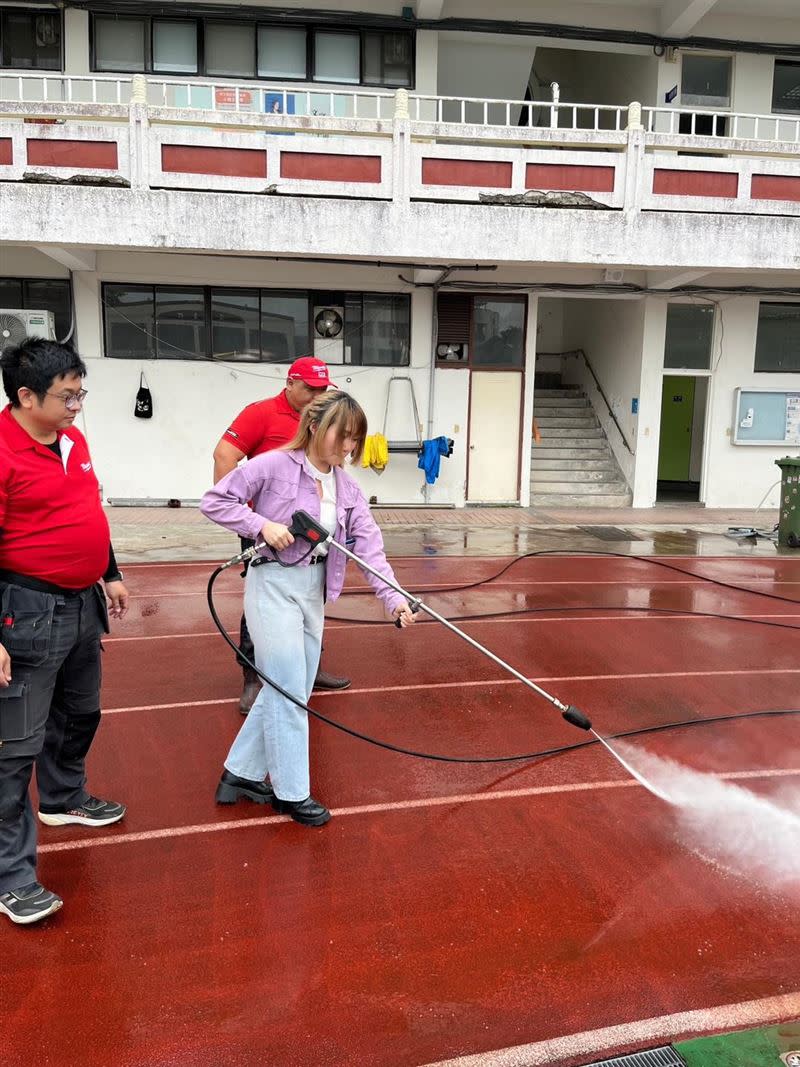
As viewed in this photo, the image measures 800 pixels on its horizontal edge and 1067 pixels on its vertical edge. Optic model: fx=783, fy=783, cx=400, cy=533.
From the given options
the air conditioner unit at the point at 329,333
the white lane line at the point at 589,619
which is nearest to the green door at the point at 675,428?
the air conditioner unit at the point at 329,333

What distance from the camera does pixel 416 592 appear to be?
7527 mm

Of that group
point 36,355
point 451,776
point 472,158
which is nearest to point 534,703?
point 451,776

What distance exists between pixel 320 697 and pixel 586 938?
247 cm

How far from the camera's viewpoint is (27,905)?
2641mm

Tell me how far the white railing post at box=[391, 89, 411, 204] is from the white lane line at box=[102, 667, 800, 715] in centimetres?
812

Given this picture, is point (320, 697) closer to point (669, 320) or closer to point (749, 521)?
point (749, 521)

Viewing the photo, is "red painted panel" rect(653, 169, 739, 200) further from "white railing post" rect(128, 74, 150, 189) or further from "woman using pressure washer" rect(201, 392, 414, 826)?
"woman using pressure washer" rect(201, 392, 414, 826)

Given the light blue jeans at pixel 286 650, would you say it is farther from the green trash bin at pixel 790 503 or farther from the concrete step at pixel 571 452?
the concrete step at pixel 571 452

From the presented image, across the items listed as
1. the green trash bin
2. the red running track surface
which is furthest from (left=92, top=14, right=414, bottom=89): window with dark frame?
the red running track surface

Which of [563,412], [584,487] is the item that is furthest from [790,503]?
[563,412]

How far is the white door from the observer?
13430mm

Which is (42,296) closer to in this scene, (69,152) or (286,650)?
(69,152)

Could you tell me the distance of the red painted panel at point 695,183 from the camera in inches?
456

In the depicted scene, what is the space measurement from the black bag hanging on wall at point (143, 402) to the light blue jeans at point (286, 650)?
33.5ft
